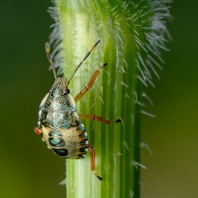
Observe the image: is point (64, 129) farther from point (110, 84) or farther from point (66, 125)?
point (110, 84)

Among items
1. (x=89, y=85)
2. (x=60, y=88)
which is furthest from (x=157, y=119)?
(x=89, y=85)

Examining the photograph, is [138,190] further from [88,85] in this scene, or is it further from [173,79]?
[173,79]

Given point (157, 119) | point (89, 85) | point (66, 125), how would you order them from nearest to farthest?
point (89, 85) → point (66, 125) → point (157, 119)

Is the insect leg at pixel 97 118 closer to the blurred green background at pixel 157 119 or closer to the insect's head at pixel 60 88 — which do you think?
the insect's head at pixel 60 88

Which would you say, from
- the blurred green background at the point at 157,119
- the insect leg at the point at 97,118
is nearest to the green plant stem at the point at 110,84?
the insect leg at the point at 97,118

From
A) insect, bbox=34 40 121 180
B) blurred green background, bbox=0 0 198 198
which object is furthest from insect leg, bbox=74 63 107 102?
blurred green background, bbox=0 0 198 198

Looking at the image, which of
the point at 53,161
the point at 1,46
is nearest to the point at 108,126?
the point at 53,161

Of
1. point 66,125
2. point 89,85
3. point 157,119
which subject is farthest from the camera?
point 157,119
